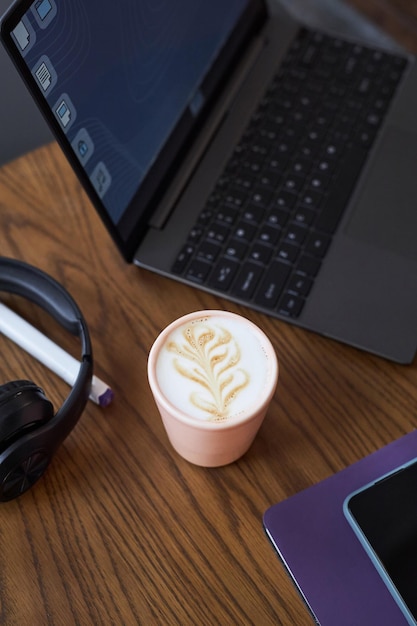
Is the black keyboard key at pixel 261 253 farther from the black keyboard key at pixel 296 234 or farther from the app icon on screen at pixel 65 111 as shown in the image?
the app icon on screen at pixel 65 111

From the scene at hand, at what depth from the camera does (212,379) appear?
1.56ft

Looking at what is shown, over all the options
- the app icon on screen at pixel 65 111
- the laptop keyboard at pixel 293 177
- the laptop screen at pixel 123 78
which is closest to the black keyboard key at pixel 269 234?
the laptop keyboard at pixel 293 177

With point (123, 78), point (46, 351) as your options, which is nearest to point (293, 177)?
point (123, 78)

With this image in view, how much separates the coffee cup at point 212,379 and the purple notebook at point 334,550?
72mm

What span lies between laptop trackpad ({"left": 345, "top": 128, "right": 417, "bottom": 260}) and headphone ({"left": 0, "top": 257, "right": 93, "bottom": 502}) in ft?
0.94

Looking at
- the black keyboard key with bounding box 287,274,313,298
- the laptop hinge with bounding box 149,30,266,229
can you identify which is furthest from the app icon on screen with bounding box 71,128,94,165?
the black keyboard key with bounding box 287,274,313,298

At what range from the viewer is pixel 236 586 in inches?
19.7

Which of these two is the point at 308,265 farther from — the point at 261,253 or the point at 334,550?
the point at 334,550

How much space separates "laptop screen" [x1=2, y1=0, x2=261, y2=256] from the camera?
500 mm

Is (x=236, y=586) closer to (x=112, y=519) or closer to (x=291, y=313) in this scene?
(x=112, y=519)

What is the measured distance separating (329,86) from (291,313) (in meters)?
0.32

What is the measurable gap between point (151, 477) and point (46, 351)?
141 millimetres

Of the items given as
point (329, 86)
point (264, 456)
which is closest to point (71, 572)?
point (264, 456)

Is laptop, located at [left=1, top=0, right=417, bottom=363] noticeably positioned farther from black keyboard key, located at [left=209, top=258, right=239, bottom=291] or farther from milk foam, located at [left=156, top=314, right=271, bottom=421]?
milk foam, located at [left=156, top=314, right=271, bottom=421]
